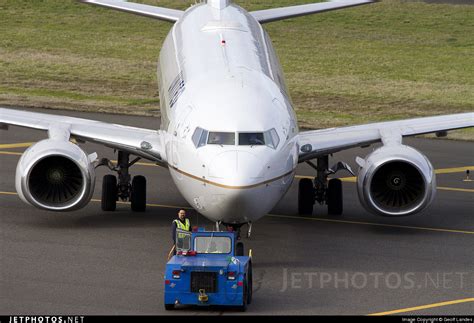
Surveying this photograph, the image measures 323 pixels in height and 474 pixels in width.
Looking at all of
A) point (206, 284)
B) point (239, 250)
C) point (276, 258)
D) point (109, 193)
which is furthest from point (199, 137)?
point (109, 193)

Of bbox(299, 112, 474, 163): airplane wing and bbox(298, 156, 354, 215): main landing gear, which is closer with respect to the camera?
bbox(299, 112, 474, 163): airplane wing

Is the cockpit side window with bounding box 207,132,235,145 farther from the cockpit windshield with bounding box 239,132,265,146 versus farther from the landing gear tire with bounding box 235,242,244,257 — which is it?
the landing gear tire with bounding box 235,242,244,257

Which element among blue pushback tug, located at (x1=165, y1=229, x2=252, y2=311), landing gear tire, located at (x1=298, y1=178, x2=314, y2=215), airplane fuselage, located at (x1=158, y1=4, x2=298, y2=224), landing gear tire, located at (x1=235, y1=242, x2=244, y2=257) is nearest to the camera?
blue pushback tug, located at (x1=165, y1=229, x2=252, y2=311)

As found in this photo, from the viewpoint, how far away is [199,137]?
34.8 m

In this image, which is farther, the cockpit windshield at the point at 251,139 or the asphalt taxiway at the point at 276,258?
the cockpit windshield at the point at 251,139

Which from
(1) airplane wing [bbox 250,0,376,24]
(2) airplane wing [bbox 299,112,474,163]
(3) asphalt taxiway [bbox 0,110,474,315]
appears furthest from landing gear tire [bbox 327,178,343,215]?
(1) airplane wing [bbox 250,0,376,24]

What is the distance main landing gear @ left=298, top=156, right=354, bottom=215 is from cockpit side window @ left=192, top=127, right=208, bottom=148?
6517 millimetres

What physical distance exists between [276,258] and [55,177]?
684 centimetres

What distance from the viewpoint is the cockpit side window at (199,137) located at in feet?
113

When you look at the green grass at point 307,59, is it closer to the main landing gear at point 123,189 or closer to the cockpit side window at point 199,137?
the main landing gear at point 123,189

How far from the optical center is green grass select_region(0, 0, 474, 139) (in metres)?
61.8

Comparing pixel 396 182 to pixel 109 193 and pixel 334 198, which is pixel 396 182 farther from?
pixel 109 193

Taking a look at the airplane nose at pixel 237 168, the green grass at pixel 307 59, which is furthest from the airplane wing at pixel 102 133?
the green grass at pixel 307 59

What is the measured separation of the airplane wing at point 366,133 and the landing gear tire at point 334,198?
1.49 meters
